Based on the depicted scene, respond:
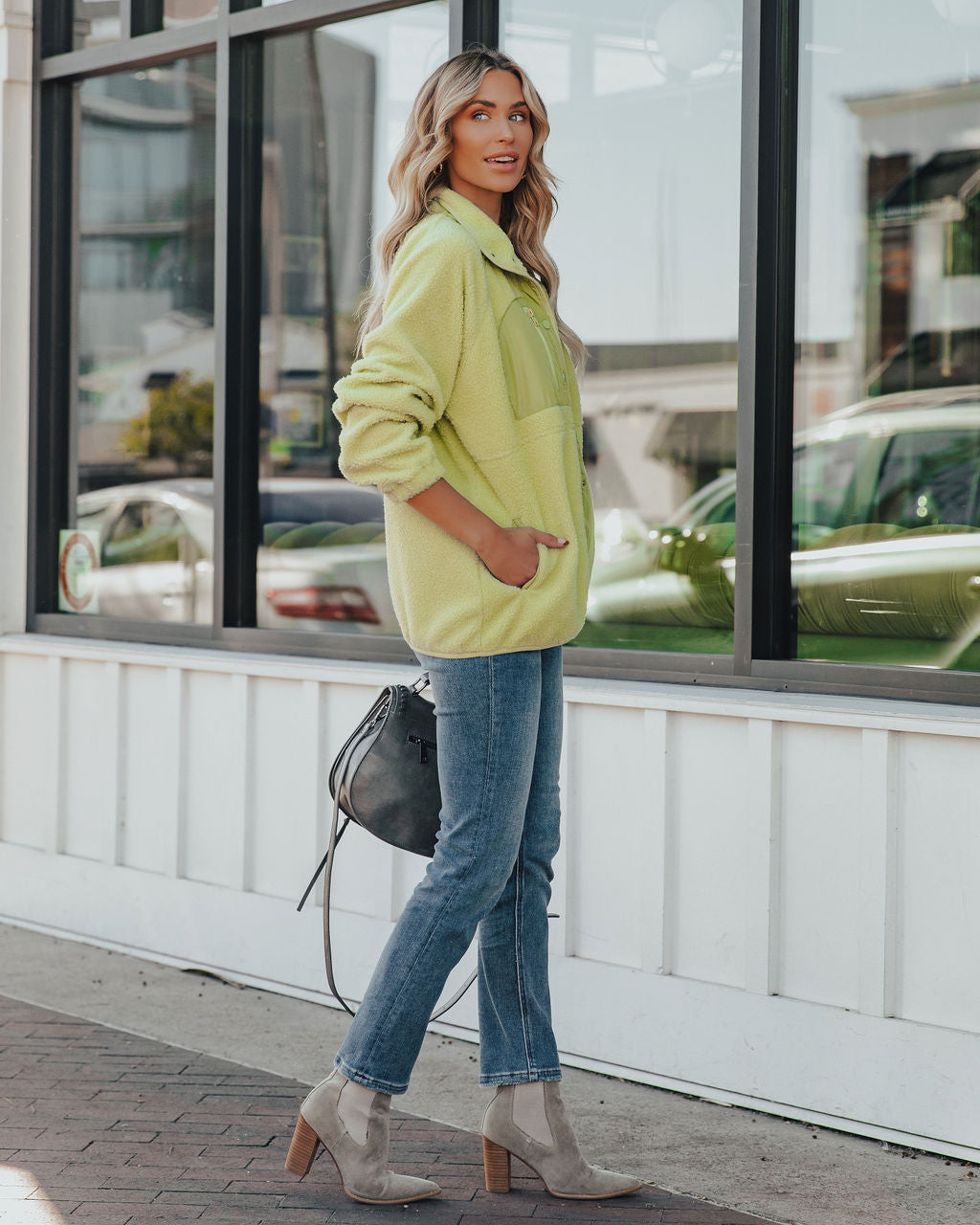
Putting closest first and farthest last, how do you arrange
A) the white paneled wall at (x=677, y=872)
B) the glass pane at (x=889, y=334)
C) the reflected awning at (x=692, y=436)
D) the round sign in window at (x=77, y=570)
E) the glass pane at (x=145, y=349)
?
1. the white paneled wall at (x=677, y=872)
2. the glass pane at (x=889, y=334)
3. the glass pane at (x=145, y=349)
4. the round sign in window at (x=77, y=570)
5. the reflected awning at (x=692, y=436)

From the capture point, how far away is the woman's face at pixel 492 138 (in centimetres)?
261

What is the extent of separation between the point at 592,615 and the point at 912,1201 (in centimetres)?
203

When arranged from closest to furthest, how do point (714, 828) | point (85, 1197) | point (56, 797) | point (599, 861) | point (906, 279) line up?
point (85, 1197) → point (714, 828) → point (599, 861) → point (56, 797) → point (906, 279)

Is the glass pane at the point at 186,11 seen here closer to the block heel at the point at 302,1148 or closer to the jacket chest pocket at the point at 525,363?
the jacket chest pocket at the point at 525,363

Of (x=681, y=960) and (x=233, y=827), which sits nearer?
(x=681, y=960)

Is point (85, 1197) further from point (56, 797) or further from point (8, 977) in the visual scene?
point (56, 797)

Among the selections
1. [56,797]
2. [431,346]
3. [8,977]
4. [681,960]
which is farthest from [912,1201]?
[56,797]

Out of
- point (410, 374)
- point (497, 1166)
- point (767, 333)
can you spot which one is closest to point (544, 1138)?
point (497, 1166)

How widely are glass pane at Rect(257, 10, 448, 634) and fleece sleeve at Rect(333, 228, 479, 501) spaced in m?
2.02

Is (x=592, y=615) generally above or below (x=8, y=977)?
above

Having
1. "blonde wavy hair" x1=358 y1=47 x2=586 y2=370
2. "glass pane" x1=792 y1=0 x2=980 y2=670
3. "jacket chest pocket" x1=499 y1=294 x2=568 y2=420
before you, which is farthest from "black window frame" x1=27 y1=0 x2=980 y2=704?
"jacket chest pocket" x1=499 y1=294 x2=568 y2=420

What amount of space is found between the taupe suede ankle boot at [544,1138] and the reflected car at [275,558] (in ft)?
6.39

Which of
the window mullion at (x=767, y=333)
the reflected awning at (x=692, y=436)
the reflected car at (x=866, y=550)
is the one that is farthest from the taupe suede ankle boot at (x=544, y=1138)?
the reflected awning at (x=692, y=436)

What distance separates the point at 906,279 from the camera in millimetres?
5977
